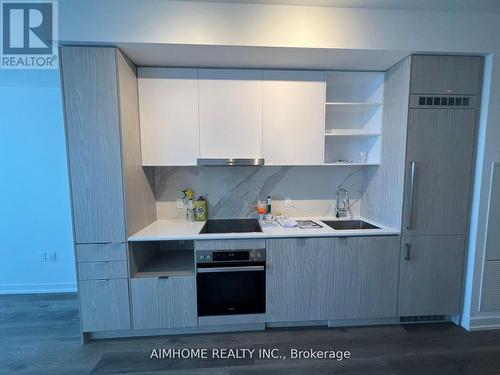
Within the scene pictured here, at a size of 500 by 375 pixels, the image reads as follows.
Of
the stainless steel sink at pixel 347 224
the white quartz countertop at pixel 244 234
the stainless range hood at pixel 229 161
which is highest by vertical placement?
the stainless range hood at pixel 229 161

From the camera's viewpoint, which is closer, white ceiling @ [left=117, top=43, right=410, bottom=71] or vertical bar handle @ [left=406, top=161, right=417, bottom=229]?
white ceiling @ [left=117, top=43, right=410, bottom=71]

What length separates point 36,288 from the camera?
2666 mm

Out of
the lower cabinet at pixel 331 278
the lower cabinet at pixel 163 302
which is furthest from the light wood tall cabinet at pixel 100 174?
the lower cabinet at pixel 331 278

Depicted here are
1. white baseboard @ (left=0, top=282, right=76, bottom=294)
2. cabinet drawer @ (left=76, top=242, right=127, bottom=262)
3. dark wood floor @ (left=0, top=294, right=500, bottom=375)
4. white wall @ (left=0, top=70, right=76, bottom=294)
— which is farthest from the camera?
white baseboard @ (left=0, top=282, right=76, bottom=294)

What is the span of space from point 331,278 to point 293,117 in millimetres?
1541

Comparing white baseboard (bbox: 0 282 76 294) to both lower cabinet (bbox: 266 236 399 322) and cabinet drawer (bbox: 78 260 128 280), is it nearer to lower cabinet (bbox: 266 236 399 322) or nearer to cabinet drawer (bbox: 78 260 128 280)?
cabinet drawer (bbox: 78 260 128 280)

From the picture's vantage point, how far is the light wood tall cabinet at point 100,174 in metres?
1.69

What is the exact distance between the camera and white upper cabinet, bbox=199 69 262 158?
206 cm

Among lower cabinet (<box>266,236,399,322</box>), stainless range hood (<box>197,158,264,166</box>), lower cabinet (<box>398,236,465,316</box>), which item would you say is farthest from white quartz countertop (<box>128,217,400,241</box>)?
stainless range hood (<box>197,158,264,166</box>)

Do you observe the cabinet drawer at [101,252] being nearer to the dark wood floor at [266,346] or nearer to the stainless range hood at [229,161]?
the dark wood floor at [266,346]

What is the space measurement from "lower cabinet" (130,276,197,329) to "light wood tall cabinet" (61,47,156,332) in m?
0.10

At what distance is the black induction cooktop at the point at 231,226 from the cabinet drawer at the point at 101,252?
2.19ft

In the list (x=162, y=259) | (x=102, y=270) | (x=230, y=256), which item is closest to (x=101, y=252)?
(x=102, y=270)

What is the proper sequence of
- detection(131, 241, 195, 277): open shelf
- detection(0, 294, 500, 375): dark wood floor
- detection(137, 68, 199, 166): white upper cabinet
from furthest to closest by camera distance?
1. detection(137, 68, 199, 166): white upper cabinet
2. detection(131, 241, 195, 277): open shelf
3. detection(0, 294, 500, 375): dark wood floor
